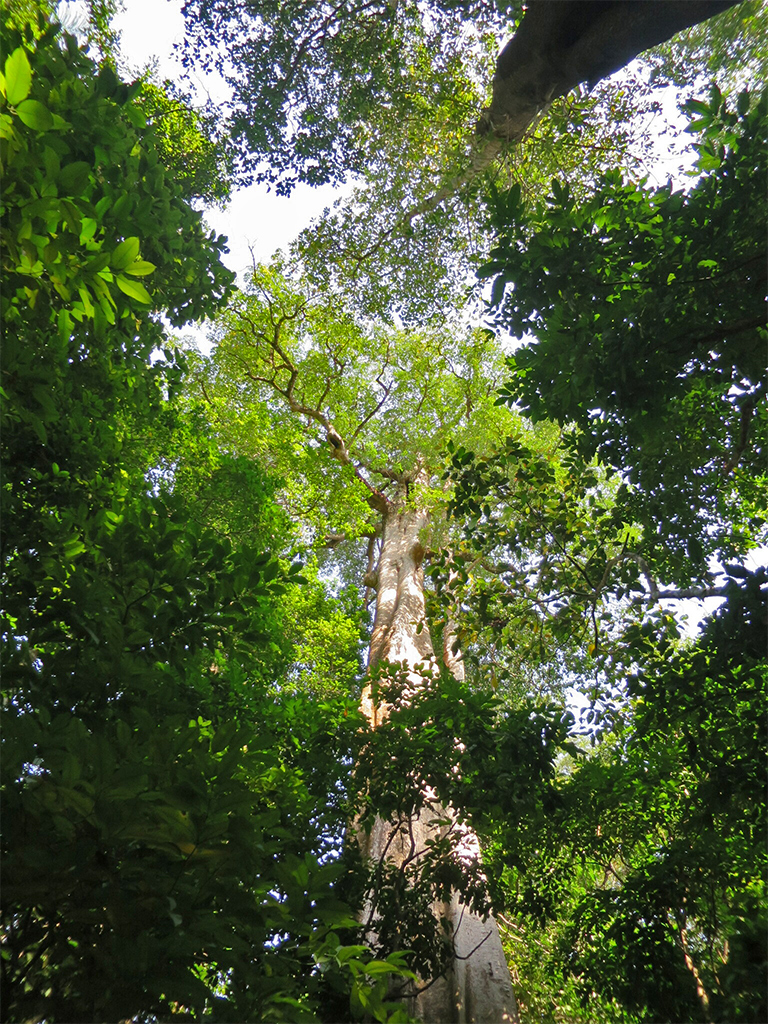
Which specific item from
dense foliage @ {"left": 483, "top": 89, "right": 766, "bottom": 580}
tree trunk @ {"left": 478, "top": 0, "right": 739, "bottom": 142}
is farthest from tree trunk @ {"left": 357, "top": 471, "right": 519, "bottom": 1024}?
tree trunk @ {"left": 478, "top": 0, "right": 739, "bottom": 142}

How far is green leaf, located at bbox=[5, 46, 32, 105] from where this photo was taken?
1328 millimetres

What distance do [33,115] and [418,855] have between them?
341cm

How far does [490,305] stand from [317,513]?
512 cm

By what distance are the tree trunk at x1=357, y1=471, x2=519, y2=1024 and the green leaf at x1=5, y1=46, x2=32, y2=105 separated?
2895mm

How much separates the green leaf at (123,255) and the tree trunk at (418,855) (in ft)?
8.26

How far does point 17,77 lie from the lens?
4.38 feet

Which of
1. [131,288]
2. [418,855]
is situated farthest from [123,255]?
[418,855]

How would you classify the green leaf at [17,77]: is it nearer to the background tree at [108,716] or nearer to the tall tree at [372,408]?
the background tree at [108,716]

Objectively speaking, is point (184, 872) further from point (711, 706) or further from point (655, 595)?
point (655, 595)

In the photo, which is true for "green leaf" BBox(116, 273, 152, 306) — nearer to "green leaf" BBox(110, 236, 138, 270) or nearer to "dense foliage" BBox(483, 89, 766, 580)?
"green leaf" BBox(110, 236, 138, 270)

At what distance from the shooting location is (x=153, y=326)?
3682 mm

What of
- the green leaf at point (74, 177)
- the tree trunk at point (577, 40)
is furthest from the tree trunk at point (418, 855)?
the tree trunk at point (577, 40)

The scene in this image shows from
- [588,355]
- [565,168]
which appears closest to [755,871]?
[588,355]

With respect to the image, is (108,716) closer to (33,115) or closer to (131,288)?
(131,288)
